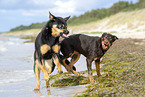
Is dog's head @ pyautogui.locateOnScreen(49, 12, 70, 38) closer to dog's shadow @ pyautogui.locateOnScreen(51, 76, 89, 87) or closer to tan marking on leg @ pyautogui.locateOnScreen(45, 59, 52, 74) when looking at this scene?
tan marking on leg @ pyautogui.locateOnScreen(45, 59, 52, 74)

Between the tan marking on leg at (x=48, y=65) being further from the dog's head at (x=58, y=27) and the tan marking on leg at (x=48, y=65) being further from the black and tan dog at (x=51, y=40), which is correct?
the dog's head at (x=58, y=27)

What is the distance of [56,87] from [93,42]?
1.72 metres

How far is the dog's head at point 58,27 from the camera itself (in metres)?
4.93

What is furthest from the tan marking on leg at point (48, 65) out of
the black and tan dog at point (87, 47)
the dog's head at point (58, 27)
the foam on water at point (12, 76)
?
the foam on water at point (12, 76)

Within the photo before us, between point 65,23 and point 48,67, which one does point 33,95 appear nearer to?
point 48,67

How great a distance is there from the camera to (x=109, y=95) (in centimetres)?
423

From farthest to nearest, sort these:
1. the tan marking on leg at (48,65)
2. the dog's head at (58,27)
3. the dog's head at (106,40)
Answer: the dog's head at (106,40) → the tan marking on leg at (48,65) → the dog's head at (58,27)

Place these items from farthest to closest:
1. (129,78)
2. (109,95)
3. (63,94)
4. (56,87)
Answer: (56,87) < (129,78) < (63,94) < (109,95)

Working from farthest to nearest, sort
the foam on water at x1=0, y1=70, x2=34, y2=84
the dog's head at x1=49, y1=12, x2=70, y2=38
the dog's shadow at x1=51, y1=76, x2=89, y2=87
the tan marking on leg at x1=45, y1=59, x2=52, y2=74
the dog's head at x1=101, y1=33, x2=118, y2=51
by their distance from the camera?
the foam on water at x1=0, y1=70, x2=34, y2=84 < the dog's shadow at x1=51, y1=76, x2=89, y2=87 < the dog's head at x1=101, y1=33, x2=118, y2=51 < the tan marking on leg at x1=45, y1=59, x2=52, y2=74 < the dog's head at x1=49, y1=12, x2=70, y2=38

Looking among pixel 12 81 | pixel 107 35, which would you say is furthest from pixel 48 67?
pixel 12 81

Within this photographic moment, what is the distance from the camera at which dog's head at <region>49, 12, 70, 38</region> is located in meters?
4.93

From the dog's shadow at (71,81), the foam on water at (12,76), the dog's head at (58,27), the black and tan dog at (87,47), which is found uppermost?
the dog's head at (58,27)

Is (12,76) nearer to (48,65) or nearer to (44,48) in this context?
(48,65)

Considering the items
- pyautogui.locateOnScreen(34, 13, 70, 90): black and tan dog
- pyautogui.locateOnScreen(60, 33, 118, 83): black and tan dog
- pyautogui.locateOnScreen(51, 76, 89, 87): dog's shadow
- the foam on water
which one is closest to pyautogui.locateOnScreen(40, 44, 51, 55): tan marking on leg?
pyautogui.locateOnScreen(34, 13, 70, 90): black and tan dog
